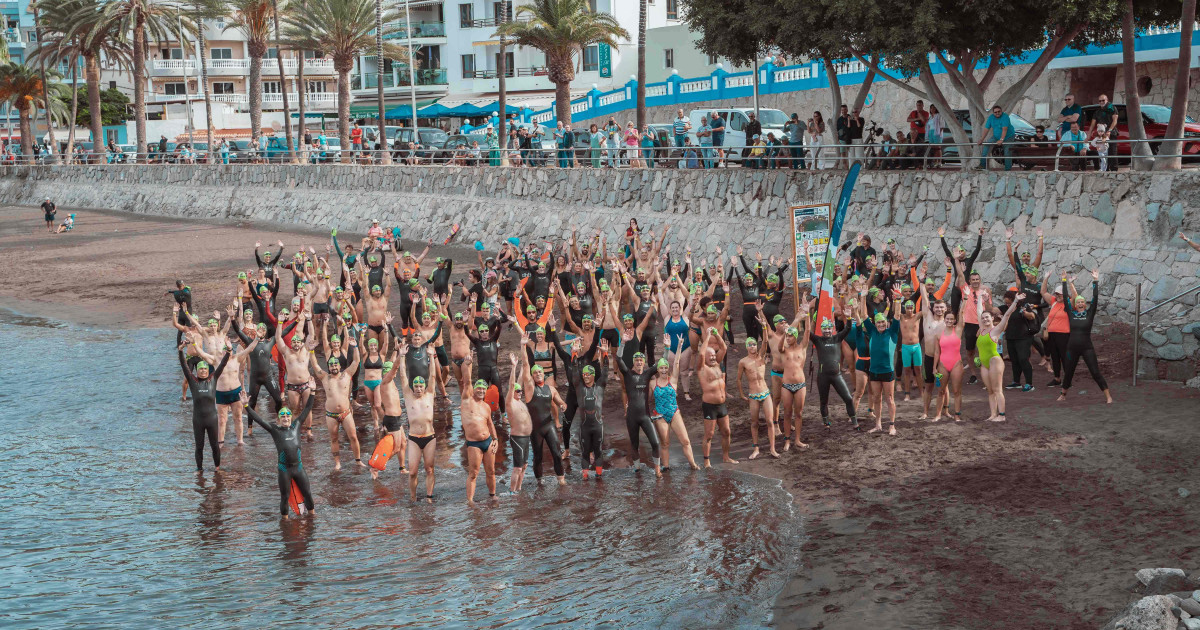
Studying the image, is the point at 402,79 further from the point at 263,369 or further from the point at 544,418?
the point at 544,418

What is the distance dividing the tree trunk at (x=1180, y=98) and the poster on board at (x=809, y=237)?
5630 millimetres

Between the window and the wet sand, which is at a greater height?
the window

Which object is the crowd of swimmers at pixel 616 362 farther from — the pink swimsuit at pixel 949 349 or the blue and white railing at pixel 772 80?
the blue and white railing at pixel 772 80

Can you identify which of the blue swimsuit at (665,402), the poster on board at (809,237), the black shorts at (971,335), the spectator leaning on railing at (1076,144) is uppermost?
the spectator leaning on railing at (1076,144)

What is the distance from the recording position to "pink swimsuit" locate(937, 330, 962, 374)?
44.1ft

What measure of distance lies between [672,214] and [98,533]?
56.0ft

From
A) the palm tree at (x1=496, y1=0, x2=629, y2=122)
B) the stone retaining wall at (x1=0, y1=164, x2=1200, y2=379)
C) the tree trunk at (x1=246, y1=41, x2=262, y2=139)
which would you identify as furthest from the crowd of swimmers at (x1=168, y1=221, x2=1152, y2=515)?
the tree trunk at (x1=246, y1=41, x2=262, y2=139)

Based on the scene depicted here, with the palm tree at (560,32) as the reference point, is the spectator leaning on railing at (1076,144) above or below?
below

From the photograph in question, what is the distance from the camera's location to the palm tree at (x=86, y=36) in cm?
5112

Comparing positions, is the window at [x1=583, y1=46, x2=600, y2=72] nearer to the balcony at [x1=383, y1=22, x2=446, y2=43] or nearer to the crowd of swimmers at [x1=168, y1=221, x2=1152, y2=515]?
the balcony at [x1=383, y1=22, x2=446, y2=43]

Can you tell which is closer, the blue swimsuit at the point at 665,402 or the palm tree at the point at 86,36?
the blue swimsuit at the point at 665,402

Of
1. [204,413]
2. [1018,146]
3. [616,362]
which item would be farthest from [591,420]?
[1018,146]

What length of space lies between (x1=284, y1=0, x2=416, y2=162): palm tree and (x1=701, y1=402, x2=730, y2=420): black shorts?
32476mm

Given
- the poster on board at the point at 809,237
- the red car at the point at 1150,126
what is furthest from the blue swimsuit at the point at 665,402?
the red car at the point at 1150,126
